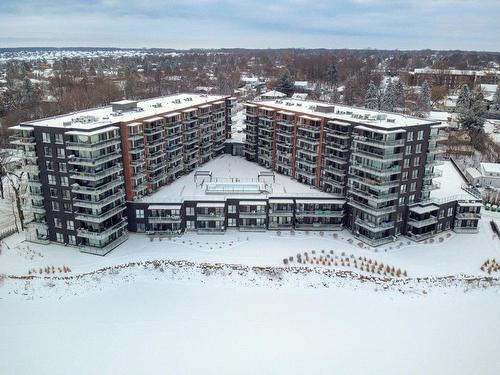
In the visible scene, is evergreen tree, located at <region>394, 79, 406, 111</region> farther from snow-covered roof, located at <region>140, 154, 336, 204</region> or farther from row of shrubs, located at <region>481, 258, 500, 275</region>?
row of shrubs, located at <region>481, 258, 500, 275</region>

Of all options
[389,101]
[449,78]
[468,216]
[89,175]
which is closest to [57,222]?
[89,175]

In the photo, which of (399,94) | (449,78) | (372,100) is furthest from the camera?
(449,78)

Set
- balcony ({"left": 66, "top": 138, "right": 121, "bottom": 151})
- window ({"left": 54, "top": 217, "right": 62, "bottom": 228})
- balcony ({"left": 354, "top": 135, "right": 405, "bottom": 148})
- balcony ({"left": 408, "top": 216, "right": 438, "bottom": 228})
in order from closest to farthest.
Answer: balcony ({"left": 66, "top": 138, "right": 121, "bottom": 151}) → balcony ({"left": 354, "top": 135, "right": 405, "bottom": 148}) → window ({"left": 54, "top": 217, "right": 62, "bottom": 228}) → balcony ({"left": 408, "top": 216, "right": 438, "bottom": 228})

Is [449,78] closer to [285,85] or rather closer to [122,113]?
[285,85]

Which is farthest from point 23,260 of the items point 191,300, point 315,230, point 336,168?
point 336,168

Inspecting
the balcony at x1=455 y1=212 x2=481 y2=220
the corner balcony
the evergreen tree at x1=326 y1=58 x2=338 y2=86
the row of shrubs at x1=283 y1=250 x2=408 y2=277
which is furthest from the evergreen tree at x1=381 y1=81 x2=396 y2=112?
the row of shrubs at x1=283 y1=250 x2=408 y2=277

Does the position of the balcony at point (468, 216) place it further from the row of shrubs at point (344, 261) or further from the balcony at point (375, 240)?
the row of shrubs at point (344, 261)

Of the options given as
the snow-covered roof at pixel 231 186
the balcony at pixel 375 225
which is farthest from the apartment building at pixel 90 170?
the balcony at pixel 375 225
